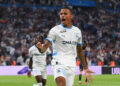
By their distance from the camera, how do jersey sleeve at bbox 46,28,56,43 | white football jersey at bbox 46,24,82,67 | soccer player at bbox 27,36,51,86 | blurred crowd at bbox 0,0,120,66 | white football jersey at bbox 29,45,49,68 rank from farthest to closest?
blurred crowd at bbox 0,0,120,66 → white football jersey at bbox 29,45,49,68 → soccer player at bbox 27,36,51,86 → white football jersey at bbox 46,24,82,67 → jersey sleeve at bbox 46,28,56,43

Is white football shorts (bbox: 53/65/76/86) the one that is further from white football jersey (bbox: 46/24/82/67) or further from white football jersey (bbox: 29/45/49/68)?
white football jersey (bbox: 29/45/49/68)

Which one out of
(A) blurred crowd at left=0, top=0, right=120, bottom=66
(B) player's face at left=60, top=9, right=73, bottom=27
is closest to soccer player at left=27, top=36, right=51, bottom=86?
(B) player's face at left=60, top=9, right=73, bottom=27

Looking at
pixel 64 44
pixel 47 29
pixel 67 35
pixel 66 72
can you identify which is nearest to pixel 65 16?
pixel 67 35

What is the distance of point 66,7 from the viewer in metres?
8.25

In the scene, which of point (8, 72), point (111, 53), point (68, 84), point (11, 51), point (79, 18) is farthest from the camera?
point (79, 18)

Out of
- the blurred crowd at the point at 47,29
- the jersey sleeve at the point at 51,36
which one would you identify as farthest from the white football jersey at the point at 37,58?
the blurred crowd at the point at 47,29

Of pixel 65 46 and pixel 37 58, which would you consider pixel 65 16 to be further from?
pixel 37 58

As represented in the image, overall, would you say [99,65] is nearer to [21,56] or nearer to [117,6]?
[21,56]

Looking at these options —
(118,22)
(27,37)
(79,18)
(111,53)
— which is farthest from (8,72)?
(118,22)

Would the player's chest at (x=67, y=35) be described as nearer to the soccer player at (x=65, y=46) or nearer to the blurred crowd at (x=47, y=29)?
the soccer player at (x=65, y=46)

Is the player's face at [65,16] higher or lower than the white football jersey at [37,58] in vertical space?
higher

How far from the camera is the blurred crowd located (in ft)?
104

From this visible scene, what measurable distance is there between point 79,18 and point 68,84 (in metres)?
34.2

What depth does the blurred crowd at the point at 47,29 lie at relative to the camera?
31.8m
